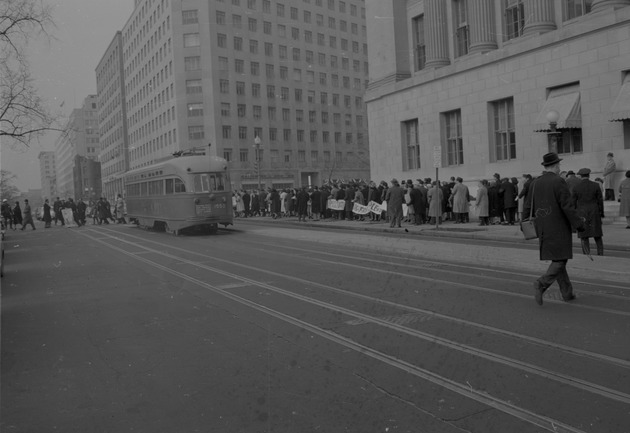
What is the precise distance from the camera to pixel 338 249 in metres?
16.2

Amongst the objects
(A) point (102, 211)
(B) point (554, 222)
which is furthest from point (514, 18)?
(A) point (102, 211)

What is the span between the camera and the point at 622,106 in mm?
20609

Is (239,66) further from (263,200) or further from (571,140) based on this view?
(571,140)

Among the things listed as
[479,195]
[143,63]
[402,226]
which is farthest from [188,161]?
[143,63]

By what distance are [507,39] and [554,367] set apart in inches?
974

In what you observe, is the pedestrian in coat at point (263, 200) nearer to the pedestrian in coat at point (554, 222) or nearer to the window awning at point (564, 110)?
the window awning at point (564, 110)

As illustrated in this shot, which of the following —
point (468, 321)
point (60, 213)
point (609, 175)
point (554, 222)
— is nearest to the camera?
point (468, 321)

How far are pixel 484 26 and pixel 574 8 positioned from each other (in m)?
4.42

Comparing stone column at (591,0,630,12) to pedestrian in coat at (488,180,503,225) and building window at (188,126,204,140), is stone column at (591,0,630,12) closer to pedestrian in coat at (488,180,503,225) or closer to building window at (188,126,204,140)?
pedestrian in coat at (488,180,503,225)

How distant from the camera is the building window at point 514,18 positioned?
26.2m

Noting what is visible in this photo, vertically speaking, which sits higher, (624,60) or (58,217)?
(624,60)

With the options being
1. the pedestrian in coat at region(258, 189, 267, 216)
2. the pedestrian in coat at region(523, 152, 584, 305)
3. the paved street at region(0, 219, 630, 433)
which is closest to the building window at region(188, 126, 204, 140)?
the pedestrian in coat at region(258, 189, 267, 216)

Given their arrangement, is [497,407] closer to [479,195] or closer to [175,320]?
[175,320]

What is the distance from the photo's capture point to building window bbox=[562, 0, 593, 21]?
23.6 metres
